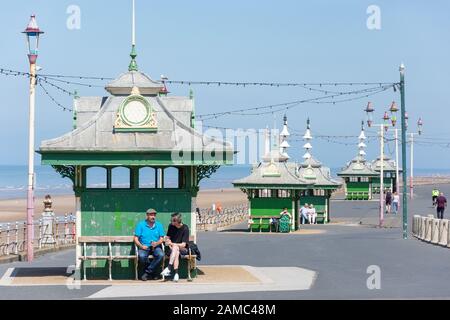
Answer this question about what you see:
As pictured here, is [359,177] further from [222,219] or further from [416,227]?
[416,227]

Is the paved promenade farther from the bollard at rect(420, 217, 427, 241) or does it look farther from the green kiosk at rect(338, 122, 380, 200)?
the green kiosk at rect(338, 122, 380, 200)

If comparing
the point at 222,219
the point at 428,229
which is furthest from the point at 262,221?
the point at 428,229

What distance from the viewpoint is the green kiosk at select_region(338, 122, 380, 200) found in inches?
3393

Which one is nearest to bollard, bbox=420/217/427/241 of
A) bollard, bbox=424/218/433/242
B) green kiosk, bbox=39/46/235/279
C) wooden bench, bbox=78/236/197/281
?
bollard, bbox=424/218/433/242

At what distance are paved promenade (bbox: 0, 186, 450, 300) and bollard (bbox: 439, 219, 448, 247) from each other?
445mm

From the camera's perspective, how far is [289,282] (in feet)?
69.4

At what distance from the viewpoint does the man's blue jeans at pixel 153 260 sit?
21.9 meters

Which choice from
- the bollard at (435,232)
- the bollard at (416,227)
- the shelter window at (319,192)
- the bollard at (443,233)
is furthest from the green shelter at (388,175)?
the bollard at (443,233)

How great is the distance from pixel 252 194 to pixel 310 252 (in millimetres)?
14934

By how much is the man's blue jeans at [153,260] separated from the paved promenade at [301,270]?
0.81 m

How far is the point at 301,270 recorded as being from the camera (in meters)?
23.9

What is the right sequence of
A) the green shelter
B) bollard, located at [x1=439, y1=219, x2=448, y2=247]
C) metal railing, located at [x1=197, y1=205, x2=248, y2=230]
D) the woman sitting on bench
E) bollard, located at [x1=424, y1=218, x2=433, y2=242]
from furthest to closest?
the green shelter → metal railing, located at [x1=197, y1=205, x2=248, y2=230] → bollard, located at [x1=424, y1=218, x2=433, y2=242] → bollard, located at [x1=439, y1=219, x2=448, y2=247] → the woman sitting on bench

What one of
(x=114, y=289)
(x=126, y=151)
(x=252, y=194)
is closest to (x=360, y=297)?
(x=114, y=289)
